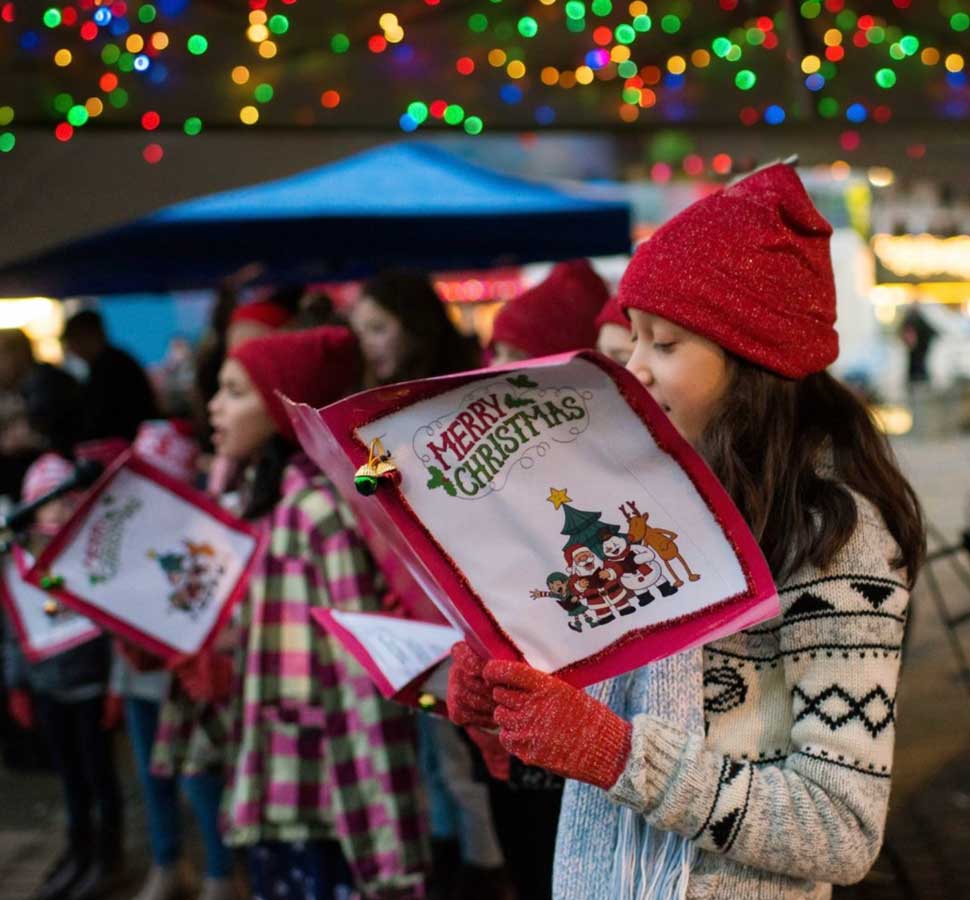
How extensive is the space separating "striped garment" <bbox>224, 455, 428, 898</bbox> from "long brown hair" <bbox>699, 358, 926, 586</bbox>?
1.63 m

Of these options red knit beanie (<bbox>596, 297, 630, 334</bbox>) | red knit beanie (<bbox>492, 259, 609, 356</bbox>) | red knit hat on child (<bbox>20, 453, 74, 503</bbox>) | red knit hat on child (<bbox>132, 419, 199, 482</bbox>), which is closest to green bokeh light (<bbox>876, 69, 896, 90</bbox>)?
red knit beanie (<bbox>596, 297, 630, 334</bbox>)

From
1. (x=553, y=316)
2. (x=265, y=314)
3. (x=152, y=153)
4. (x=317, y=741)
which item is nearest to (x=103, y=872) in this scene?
(x=317, y=741)

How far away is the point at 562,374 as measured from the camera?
1.47 metres

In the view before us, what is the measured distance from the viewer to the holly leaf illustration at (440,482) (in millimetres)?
1475

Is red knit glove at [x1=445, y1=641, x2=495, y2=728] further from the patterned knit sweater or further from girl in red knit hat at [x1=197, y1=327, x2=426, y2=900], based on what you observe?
girl in red knit hat at [x1=197, y1=327, x2=426, y2=900]

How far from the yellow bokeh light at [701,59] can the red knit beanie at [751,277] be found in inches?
50.8

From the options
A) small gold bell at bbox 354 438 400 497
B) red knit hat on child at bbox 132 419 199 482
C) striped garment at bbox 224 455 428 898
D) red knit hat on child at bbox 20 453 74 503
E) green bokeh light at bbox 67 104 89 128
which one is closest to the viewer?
small gold bell at bbox 354 438 400 497

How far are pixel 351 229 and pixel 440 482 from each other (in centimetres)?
442

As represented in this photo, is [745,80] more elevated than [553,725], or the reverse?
[745,80]

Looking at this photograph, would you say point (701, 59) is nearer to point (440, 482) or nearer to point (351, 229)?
point (440, 482)

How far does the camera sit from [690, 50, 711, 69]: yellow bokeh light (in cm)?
297

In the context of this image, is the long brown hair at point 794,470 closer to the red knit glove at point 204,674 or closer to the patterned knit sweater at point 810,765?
the patterned knit sweater at point 810,765

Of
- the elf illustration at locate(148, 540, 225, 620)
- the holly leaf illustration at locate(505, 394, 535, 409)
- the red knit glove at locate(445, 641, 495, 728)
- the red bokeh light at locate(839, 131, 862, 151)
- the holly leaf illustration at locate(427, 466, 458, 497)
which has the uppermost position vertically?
the holly leaf illustration at locate(505, 394, 535, 409)

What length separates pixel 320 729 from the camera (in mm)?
3191
